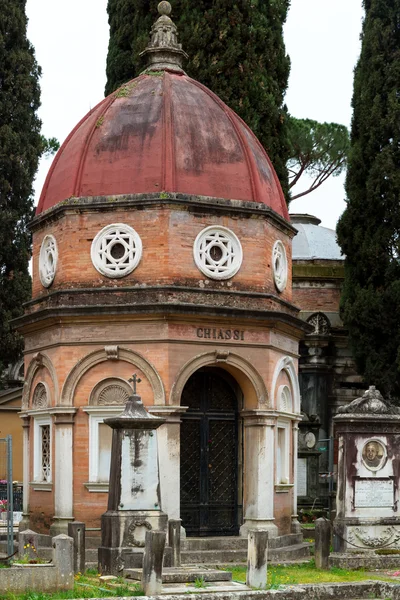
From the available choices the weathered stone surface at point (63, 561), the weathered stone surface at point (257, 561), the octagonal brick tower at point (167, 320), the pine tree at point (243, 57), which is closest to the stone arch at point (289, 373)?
the octagonal brick tower at point (167, 320)

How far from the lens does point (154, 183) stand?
2294 centimetres

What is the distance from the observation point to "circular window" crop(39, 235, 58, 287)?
2353 centimetres

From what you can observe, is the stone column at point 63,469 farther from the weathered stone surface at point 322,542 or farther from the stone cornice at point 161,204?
the weathered stone surface at point 322,542

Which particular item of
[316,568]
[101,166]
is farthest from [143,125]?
[316,568]

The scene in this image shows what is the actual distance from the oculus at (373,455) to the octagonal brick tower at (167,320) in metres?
1.78

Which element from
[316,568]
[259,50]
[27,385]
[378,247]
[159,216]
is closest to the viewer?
[316,568]

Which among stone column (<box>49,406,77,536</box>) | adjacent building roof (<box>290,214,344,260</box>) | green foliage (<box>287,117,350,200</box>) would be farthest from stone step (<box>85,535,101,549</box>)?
green foliage (<box>287,117,350,200</box>)

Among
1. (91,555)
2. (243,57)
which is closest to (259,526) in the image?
(91,555)

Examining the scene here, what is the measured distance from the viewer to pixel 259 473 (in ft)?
75.2

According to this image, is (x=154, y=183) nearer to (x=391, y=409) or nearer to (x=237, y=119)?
(x=237, y=119)

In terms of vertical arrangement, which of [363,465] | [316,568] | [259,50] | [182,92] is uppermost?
[259,50]

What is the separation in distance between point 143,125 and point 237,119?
2268mm

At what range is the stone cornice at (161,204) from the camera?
890 inches

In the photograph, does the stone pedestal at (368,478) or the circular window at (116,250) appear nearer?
the stone pedestal at (368,478)
